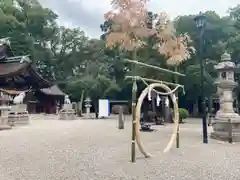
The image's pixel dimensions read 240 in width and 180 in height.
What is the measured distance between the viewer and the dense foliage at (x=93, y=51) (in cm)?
2142

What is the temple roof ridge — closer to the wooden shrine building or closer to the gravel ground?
the wooden shrine building

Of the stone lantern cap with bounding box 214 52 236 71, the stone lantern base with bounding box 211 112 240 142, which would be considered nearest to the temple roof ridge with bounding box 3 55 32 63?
the stone lantern cap with bounding box 214 52 236 71

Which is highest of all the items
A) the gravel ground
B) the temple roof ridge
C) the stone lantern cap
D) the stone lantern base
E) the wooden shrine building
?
the temple roof ridge

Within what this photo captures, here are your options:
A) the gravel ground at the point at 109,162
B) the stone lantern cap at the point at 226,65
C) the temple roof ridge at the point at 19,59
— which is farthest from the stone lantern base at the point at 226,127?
the temple roof ridge at the point at 19,59

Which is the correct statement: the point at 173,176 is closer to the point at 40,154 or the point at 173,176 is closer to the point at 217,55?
the point at 40,154

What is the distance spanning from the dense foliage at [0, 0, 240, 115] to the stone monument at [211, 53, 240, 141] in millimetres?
5670

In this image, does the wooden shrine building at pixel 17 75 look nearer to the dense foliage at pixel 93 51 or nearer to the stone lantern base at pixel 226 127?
the dense foliage at pixel 93 51

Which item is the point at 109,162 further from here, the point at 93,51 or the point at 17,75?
the point at 93,51

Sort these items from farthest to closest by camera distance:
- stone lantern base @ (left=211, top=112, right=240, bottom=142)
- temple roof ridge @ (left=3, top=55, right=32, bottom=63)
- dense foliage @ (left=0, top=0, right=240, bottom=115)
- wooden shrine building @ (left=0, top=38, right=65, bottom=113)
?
dense foliage @ (left=0, top=0, right=240, bottom=115)
temple roof ridge @ (left=3, top=55, right=32, bottom=63)
wooden shrine building @ (left=0, top=38, right=65, bottom=113)
stone lantern base @ (left=211, top=112, right=240, bottom=142)

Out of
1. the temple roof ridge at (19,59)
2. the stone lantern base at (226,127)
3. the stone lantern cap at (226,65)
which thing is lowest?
the stone lantern base at (226,127)

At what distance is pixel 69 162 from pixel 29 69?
1624 centimetres

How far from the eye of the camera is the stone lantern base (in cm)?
858

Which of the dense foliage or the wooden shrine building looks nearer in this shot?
the wooden shrine building

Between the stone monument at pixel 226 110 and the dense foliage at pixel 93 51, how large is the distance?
18.6ft
